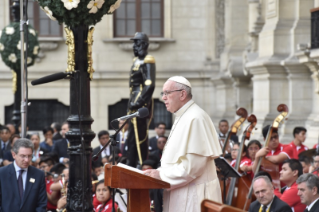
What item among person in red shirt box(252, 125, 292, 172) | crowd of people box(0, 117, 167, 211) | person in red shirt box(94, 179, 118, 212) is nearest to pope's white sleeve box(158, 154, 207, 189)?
crowd of people box(0, 117, 167, 211)

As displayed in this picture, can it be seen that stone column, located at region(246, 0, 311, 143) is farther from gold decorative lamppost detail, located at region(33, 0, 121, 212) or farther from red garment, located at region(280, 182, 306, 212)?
gold decorative lamppost detail, located at region(33, 0, 121, 212)

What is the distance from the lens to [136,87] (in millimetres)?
11766

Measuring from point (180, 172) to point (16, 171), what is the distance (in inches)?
106

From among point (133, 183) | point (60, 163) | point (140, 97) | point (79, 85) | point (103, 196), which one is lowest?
point (103, 196)

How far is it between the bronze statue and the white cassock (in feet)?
17.0

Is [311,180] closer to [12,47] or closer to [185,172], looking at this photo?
[185,172]

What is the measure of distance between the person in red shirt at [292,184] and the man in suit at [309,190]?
74 cm

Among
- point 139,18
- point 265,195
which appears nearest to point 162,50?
point 139,18

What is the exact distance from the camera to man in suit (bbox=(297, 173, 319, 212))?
305 inches

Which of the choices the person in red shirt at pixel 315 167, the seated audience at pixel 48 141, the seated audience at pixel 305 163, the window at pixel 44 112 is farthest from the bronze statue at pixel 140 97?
the window at pixel 44 112

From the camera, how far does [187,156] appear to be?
242 inches

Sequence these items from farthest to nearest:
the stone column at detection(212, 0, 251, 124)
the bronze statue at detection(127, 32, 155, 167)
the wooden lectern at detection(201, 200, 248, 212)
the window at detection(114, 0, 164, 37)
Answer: the window at detection(114, 0, 164, 37) → the stone column at detection(212, 0, 251, 124) → the bronze statue at detection(127, 32, 155, 167) → the wooden lectern at detection(201, 200, 248, 212)

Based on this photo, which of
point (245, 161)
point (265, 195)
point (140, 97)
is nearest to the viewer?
point (265, 195)

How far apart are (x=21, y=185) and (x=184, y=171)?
2719mm
